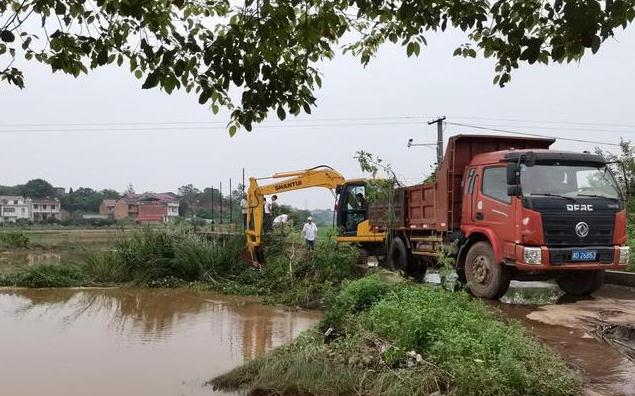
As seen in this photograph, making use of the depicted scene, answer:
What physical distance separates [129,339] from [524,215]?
6.18 metres

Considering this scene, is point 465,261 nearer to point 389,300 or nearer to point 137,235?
point 389,300

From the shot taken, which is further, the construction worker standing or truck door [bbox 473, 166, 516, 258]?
the construction worker standing

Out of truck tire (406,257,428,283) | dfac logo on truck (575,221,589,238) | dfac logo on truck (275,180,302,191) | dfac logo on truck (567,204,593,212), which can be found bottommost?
truck tire (406,257,428,283)

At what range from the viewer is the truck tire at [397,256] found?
1371 centimetres

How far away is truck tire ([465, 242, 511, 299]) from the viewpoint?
9.90m

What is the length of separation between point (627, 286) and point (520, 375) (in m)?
7.98

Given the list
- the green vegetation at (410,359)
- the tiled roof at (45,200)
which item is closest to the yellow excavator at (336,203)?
the green vegetation at (410,359)

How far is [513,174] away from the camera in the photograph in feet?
30.7

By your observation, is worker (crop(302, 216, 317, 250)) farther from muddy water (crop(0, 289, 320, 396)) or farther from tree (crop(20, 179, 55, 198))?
tree (crop(20, 179, 55, 198))

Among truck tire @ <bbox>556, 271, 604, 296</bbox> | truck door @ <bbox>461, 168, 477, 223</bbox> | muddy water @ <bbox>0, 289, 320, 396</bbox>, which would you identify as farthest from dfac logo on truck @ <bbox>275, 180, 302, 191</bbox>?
truck tire @ <bbox>556, 271, 604, 296</bbox>

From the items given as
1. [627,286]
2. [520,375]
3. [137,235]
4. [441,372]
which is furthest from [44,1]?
[137,235]

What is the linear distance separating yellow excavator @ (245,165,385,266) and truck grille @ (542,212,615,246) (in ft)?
21.6

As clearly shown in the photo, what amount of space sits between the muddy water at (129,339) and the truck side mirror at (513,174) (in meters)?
3.92

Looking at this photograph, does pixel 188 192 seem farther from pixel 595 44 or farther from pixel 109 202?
pixel 595 44
